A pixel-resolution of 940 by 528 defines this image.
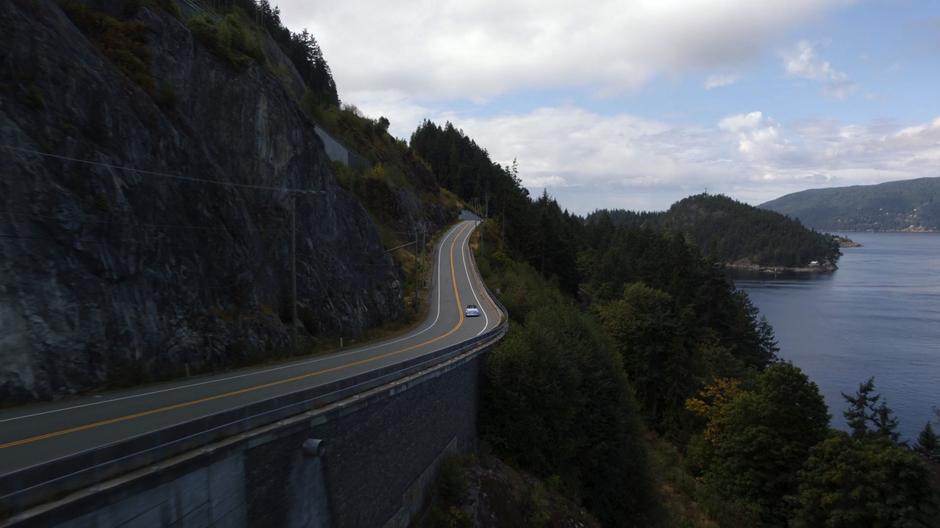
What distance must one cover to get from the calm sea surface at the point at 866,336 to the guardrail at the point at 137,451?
4522 centimetres

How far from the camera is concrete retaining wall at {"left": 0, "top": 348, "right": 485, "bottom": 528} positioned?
7500 millimetres

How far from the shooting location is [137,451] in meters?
7.77

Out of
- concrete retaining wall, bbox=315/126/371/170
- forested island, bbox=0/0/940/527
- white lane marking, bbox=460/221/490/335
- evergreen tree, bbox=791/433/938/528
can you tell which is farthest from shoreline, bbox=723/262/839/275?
evergreen tree, bbox=791/433/938/528

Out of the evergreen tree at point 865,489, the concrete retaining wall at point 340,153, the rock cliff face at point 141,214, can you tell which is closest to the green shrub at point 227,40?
the rock cliff face at point 141,214

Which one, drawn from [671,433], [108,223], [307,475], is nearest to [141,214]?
[108,223]

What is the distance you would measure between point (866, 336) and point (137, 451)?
77.4 m

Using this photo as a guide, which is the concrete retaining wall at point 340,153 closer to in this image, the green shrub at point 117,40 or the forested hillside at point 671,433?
the forested hillside at point 671,433

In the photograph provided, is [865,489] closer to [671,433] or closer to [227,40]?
[671,433]

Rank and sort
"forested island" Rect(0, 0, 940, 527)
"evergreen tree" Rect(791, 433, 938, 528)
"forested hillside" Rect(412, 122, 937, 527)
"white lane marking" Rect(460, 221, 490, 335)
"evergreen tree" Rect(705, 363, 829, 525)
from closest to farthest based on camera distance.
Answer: "forested island" Rect(0, 0, 940, 527) → "evergreen tree" Rect(791, 433, 938, 528) → "forested hillside" Rect(412, 122, 937, 527) → "evergreen tree" Rect(705, 363, 829, 525) → "white lane marking" Rect(460, 221, 490, 335)

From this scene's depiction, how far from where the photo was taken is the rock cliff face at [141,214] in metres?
13.4

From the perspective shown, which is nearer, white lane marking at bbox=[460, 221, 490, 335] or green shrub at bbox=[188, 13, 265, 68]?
green shrub at bbox=[188, 13, 265, 68]

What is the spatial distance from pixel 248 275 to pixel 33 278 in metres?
8.69

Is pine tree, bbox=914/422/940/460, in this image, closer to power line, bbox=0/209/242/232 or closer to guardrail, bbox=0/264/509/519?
guardrail, bbox=0/264/509/519

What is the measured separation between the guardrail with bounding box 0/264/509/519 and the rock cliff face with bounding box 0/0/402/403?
585 cm
